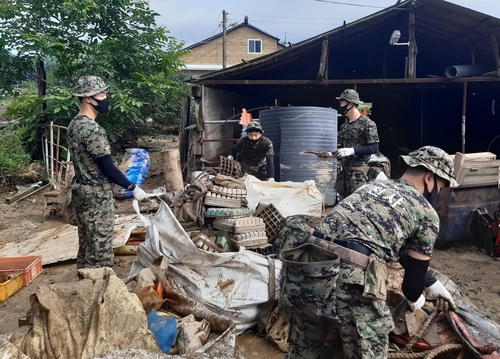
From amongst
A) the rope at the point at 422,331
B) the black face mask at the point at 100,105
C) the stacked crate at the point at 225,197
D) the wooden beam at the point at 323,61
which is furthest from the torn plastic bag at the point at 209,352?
the wooden beam at the point at 323,61

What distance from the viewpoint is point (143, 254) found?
375 cm

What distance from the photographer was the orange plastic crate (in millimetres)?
3801

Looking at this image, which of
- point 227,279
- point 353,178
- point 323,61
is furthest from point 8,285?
point 323,61

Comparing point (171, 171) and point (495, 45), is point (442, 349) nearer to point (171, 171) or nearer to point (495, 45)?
point (171, 171)

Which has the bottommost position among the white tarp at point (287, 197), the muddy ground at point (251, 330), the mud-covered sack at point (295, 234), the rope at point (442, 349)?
the muddy ground at point (251, 330)

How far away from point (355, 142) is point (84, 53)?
699 cm

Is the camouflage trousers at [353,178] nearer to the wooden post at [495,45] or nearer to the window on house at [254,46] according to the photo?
the wooden post at [495,45]

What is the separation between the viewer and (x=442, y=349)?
2.62 m

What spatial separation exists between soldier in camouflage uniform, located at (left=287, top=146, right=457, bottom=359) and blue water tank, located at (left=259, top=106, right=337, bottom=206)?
12.6 ft

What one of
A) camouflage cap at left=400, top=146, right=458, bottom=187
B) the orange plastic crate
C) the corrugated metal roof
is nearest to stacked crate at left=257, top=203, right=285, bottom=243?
camouflage cap at left=400, top=146, right=458, bottom=187

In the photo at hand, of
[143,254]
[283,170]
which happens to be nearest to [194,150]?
[283,170]

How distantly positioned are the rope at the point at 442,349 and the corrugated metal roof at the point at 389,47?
21.8 ft

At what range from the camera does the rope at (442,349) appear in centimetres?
257

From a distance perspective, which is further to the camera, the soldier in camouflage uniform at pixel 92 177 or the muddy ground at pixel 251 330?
the soldier in camouflage uniform at pixel 92 177
